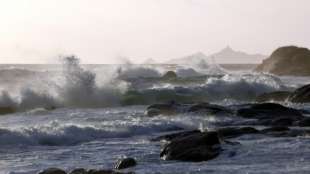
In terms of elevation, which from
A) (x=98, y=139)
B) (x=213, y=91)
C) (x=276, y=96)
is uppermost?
(x=98, y=139)

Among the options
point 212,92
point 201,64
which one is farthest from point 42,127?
point 201,64

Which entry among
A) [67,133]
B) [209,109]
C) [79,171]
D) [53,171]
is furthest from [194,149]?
[209,109]

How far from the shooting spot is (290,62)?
238ft

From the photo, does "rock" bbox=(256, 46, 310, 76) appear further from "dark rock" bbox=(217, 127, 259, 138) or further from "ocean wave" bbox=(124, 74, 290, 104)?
"dark rock" bbox=(217, 127, 259, 138)

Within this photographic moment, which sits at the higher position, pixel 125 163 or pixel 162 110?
pixel 125 163

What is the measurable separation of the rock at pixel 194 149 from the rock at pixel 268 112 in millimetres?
7320

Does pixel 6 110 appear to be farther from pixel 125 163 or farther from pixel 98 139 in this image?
pixel 125 163

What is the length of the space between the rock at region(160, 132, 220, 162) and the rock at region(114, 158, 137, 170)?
86 centimetres

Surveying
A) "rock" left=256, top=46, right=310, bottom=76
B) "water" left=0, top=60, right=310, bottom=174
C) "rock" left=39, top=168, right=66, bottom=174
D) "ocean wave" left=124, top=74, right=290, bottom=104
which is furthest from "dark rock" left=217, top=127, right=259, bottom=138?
"rock" left=256, top=46, right=310, bottom=76

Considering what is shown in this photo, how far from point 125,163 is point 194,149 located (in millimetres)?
1584

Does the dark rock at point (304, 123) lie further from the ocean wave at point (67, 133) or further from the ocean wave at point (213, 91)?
the ocean wave at point (213, 91)

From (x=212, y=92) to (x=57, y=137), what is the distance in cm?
2225

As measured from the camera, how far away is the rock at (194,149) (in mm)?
13859

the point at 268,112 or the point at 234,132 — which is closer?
the point at 234,132
